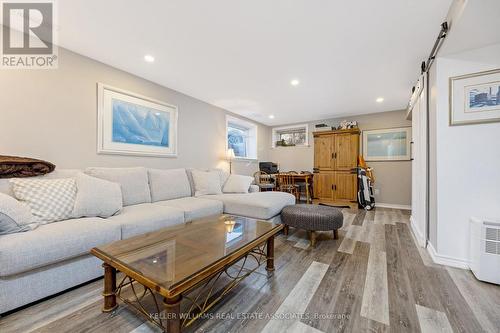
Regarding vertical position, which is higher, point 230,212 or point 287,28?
point 287,28

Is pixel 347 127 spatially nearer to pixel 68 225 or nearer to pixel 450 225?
pixel 450 225

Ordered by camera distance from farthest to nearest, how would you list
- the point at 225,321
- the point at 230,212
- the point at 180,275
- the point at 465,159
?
the point at 230,212
the point at 465,159
the point at 225,321
the point at 180,275

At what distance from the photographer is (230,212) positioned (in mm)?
2777

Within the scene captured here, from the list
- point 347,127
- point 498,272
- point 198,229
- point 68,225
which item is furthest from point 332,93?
point 68,225

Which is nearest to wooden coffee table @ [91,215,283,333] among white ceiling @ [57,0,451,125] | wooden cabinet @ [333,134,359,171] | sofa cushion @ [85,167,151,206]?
sofa cushion @ [85,167,151,206]

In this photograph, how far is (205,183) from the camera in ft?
10.8

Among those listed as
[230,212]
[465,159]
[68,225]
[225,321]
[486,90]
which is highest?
[486,90]

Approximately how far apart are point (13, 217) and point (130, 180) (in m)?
1.12

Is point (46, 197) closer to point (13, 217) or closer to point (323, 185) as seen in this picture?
point (13, 217)

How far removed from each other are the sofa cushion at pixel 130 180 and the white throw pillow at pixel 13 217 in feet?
2.63

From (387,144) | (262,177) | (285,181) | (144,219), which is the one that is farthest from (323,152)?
(144,219)

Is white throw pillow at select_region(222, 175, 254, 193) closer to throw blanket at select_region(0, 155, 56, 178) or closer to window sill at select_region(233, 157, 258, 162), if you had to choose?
window sill at select_region(233, 157, 258, 162)

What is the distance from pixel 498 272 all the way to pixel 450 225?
438 mm

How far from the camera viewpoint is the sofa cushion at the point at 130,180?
7.45ft
